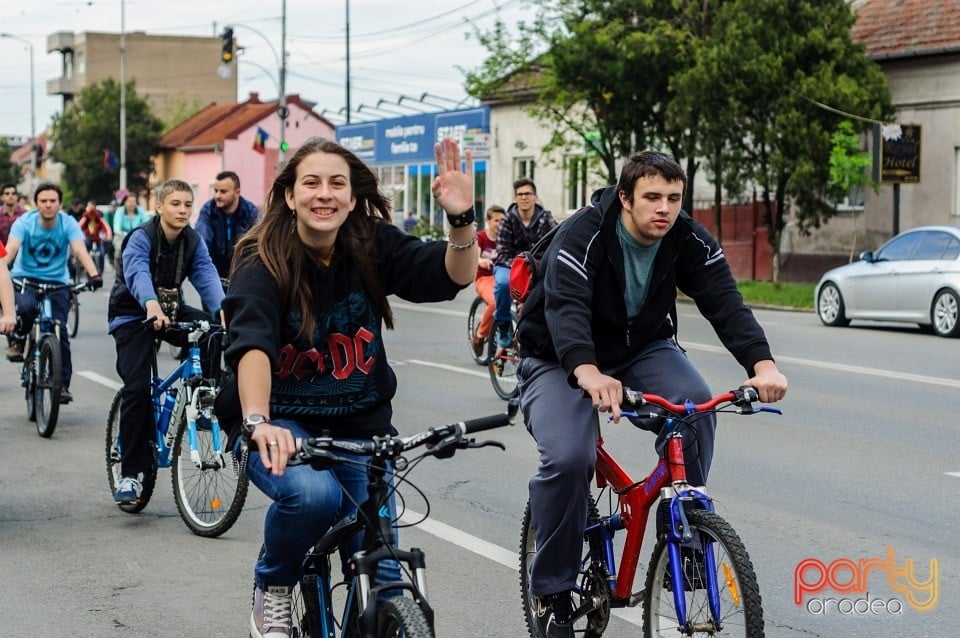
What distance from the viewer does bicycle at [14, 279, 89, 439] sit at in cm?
1066

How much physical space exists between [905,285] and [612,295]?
52.4ft

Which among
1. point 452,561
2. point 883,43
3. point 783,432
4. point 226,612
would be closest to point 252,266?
point 226,612

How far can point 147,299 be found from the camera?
25.1ft

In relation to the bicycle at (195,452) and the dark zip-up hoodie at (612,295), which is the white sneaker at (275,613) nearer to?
the dark zip-up hoodie at (612,295)

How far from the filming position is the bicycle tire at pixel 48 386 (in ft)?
34.7

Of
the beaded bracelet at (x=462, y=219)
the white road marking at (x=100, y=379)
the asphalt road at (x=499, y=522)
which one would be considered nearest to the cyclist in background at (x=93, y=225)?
the white road marking at (x=100, y=379)

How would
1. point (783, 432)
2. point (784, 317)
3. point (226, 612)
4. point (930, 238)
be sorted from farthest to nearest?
1. point (784, 317)
2. point (930, 238)
3. point (783, 432)
4. point (226, 612)

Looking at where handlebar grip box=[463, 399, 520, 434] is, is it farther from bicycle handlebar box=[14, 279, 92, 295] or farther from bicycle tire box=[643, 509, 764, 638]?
bicycle handlebar box=[14, 279, 92, 295]

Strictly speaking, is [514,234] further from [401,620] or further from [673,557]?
[401,620]

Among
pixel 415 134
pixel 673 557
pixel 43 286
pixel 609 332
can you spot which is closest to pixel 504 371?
pixel 43 286

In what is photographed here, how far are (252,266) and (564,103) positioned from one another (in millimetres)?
32699

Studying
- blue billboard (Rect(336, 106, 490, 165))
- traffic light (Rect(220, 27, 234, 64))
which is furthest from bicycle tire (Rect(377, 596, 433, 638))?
blue billboard (Rect(336, 106, 490, 165))

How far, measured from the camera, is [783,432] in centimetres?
1064

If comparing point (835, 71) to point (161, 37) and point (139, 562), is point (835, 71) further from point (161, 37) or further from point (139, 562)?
point (161, 37)
